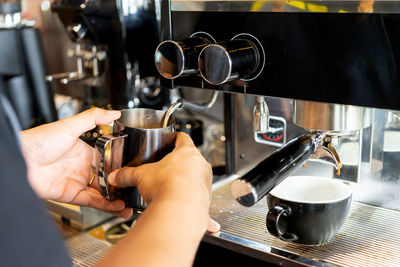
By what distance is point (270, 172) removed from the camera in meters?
0.66

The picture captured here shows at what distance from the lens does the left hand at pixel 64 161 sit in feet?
2.39

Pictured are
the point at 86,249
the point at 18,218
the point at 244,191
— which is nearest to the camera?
the point at 18,218

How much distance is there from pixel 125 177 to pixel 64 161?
0.55 ft

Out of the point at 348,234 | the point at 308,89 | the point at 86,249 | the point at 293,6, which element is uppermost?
the point at 293,6

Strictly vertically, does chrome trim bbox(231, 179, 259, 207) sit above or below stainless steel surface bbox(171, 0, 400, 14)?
below

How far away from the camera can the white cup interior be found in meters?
0.81

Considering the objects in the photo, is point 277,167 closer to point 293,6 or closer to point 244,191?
point 244,191

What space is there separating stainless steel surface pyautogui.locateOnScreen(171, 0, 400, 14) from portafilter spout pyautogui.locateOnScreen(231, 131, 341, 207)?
0.60 ft

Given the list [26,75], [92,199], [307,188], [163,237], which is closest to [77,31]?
[26,75]

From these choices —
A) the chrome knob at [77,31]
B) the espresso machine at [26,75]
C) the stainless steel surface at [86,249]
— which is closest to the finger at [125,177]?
the stainless steel surface at [86,249]

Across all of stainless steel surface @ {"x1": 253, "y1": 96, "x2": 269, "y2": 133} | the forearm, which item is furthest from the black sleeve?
stainless steel surface @ {"x1": 253, "y1": 96, "x2": 269, "y2": 133}

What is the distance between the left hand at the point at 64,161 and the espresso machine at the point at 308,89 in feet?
0.45

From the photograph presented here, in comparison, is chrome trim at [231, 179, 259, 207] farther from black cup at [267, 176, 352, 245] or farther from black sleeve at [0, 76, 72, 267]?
black sleeve at [0, 76, 72, 267]

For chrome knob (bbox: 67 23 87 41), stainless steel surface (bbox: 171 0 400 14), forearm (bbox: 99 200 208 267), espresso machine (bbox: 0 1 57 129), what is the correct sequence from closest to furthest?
forearm (bbox: 99 200 208 267) < stainless steel surface (bbox: 171 0 400 14) < chrome knob (bbox: 67 23 87 41) < espresso machine (bbox: 0 1 57 129)
